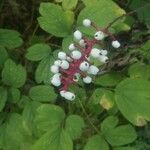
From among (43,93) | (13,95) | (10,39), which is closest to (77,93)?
(43,93)

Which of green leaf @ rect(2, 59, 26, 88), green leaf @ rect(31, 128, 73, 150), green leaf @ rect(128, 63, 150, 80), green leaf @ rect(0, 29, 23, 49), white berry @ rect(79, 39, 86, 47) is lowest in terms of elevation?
green leaf @ rect(31, 128, 73, 150)

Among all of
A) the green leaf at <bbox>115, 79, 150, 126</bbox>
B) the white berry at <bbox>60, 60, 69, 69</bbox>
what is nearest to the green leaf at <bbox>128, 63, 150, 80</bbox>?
the green leaf at <bbox>115, 79, 150, 126</bbox>

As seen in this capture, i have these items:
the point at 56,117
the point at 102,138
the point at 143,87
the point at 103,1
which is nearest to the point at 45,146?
the point at 56,117

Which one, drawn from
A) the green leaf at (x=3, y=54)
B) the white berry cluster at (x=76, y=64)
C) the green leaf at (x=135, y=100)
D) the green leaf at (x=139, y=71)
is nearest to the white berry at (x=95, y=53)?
the white berry cluster at (x=76, y=64)

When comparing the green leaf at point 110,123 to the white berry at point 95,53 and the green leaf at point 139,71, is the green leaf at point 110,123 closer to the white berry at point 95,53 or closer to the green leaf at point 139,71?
the green leaf at point 139,71

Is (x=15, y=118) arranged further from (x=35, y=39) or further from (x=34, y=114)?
(x=35, y=39)

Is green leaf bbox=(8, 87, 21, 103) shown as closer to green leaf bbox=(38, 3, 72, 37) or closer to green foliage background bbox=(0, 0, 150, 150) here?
green foliage background bbox=(0, 0, 150, 150)

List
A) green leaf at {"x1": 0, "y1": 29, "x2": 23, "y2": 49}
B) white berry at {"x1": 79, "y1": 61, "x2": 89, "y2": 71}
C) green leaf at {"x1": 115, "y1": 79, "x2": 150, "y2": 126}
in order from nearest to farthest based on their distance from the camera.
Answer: white berry at {"x1": 79, "y1": 61, "x2": 89, "y2": 71}
green leaf at {"x1": 115, "y1": 79, "x2": 150, "y2": 126}
green leaf at {"x1": 0, "y1": 29, "x2": 23, "y2": 49}
